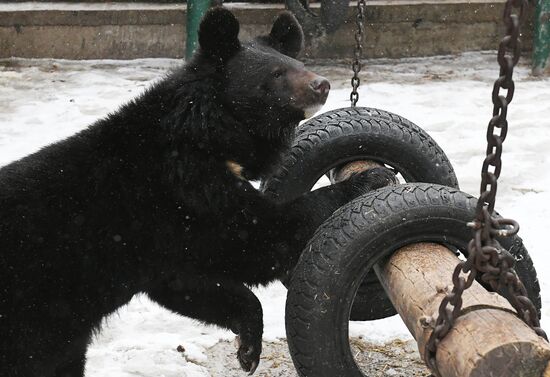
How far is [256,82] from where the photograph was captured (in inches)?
148

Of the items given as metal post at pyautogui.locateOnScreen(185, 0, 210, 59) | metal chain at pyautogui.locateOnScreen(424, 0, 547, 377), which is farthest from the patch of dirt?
metal post at pyautogui.locateOnScreen(185, 0, 210, 59)

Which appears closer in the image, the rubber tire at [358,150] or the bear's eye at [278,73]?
the bear's eye at [278,73]

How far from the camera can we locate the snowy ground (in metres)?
4.36

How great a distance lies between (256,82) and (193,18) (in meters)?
5.33

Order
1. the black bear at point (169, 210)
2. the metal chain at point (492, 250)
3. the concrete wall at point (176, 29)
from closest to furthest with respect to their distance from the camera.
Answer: the metal chain at point (492, 250), the black bear at point (169, 210), the concrete wall at point (176, 29)

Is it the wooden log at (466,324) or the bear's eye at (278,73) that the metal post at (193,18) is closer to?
the bear's eye at (278,73)

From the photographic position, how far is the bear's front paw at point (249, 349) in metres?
3.75

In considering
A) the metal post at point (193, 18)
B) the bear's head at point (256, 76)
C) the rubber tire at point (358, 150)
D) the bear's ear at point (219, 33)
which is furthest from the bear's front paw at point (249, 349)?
the metal post at point (193, 18)

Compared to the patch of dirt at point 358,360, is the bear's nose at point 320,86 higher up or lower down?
higher up

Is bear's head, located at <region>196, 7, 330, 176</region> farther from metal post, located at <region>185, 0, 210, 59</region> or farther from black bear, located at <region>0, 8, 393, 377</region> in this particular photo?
metal post, located at <region>185, 0, 210, 59</region>

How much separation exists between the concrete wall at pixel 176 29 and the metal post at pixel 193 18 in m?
1.00

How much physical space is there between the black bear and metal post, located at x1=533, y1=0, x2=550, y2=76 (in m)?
6.31

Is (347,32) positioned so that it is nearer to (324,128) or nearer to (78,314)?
(324,128)

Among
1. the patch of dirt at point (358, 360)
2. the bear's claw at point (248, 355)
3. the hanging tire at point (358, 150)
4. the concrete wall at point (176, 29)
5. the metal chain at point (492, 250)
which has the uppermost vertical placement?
the metal chain at point (492, 250)
